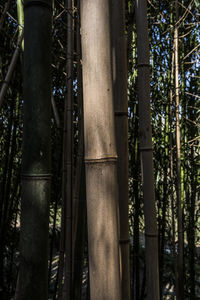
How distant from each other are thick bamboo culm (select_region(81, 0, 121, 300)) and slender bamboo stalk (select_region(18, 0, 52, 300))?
0.35 meters

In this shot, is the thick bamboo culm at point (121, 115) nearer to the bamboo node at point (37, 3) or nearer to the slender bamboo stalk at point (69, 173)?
the bamboo node at point (37, 3)

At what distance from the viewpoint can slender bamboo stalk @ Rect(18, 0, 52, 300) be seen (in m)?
1.09

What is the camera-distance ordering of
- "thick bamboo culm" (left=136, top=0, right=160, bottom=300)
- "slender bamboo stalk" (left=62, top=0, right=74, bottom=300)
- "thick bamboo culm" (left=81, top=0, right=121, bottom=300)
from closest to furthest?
"thick bamboo culm" (left=81, top=0, right=121, bottom=300)
"thick bamboo culm" (left=136, top=0, right=160, bottom=300)
"slender bamboo stalk" (left=62, top=0, right=74, bottom=300)

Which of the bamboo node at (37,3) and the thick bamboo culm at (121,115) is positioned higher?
the bamboo node at (37,3)

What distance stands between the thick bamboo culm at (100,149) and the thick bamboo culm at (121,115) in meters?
0.24

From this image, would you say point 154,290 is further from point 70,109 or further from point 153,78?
point 153,78

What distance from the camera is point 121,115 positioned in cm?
105

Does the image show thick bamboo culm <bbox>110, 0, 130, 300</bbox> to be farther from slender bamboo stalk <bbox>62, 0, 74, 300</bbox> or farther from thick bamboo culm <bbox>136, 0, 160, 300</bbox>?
slender bamboo stalk <bbox>62, 0, 74, 300</bbox>

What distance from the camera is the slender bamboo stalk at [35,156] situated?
3.58ft

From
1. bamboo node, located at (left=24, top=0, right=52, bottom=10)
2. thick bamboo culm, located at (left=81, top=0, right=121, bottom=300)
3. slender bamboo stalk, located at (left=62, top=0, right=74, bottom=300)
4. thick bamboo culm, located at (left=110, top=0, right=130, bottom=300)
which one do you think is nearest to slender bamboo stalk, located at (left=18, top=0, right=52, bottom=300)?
bamboo node, located at (left=24, top=0, right=52, bottom=10)

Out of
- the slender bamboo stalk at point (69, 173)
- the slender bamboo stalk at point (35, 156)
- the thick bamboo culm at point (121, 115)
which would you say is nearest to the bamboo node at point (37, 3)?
the slender bamboo stalk at point (35, 156)

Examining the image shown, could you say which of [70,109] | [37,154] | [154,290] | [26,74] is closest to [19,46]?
[70,109]

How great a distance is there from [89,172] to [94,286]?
0.24 meters

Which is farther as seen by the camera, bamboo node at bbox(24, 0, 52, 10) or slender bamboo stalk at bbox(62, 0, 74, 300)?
slender bamboo stalk at bbox(62, 0, 74, 300)
